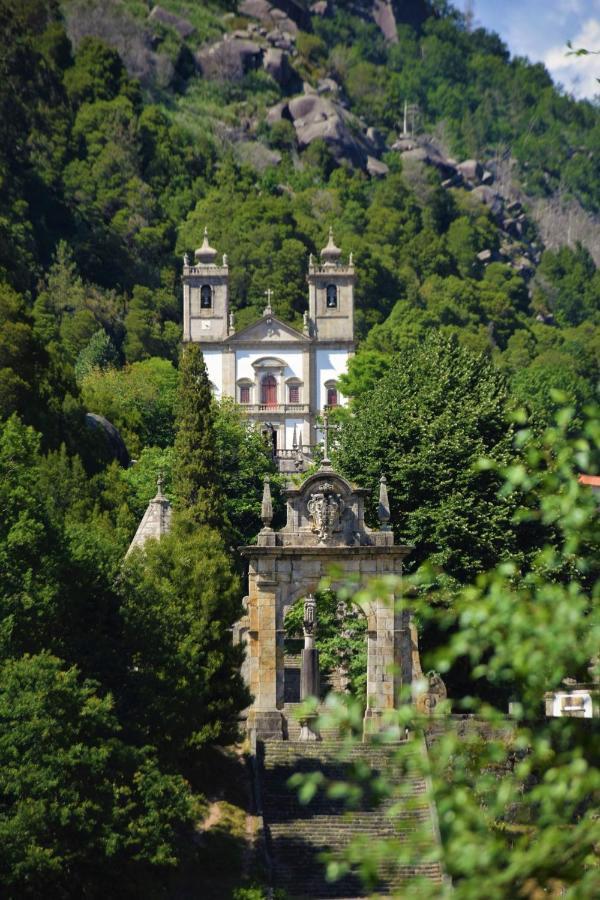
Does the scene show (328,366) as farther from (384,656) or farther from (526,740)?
(526,740)

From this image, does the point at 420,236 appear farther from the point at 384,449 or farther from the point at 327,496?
the point at 327,496

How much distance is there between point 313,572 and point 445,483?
28.3 ft

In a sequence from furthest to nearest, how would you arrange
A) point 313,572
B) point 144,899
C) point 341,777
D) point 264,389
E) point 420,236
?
point 420,236
point 264,389
point 313,572
point 341,777
point 144,899

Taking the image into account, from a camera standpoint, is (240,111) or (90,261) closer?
(90,261)

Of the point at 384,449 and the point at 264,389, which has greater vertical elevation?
the point at 264,389

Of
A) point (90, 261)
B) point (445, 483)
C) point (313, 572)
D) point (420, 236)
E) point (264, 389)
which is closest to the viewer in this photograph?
point (313, 572)

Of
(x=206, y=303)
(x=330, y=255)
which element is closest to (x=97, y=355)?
(x=206, y=303)

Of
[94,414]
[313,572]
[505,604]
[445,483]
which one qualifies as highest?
[94,414]

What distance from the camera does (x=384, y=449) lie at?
182ft

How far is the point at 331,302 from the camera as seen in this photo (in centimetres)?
12475

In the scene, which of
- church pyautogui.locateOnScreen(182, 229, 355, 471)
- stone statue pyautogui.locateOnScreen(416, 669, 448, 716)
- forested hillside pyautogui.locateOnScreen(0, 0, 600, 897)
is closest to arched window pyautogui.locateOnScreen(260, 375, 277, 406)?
church pyautogui.locateOnScreen(182, 229, 355, 471)

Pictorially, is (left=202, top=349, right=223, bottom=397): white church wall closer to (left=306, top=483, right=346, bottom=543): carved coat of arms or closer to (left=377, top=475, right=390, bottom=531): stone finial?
(left=377, top=475, right=390, bottom=531): stone finial

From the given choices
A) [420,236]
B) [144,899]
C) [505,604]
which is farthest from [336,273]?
[505,604]

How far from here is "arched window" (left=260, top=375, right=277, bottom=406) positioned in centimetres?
11925
